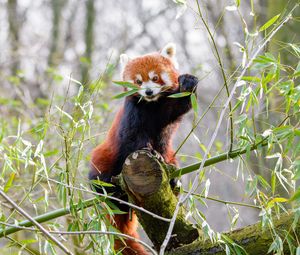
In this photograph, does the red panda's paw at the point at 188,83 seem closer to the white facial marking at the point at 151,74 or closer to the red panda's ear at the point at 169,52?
the white facial marking at the point at 151,74

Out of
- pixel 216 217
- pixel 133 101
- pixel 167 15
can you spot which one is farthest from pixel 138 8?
pixel 133 101

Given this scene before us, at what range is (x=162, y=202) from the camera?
3160 millimetres

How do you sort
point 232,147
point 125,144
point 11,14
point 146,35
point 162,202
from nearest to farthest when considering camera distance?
point 232,147 < point 162,202 < point 125,144 < point 11,14 < point 146,35

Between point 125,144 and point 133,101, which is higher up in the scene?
point 133,101

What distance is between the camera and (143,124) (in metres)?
4.15

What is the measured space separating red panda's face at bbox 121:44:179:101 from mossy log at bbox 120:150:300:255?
1.00 metres

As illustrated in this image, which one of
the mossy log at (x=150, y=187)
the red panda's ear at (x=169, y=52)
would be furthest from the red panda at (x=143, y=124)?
the mossy log at (x=150, y=187)

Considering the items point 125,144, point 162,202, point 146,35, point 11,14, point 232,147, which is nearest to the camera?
point 232,147

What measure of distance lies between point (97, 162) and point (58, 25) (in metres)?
8.52

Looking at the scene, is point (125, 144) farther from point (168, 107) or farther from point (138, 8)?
point (138, 8)

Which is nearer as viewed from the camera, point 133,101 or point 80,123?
point 80,123

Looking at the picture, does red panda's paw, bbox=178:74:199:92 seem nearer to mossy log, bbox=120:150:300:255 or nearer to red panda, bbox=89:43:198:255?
red panda, bbox=89:43:198:255

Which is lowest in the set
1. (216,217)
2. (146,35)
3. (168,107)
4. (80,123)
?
(216,217)

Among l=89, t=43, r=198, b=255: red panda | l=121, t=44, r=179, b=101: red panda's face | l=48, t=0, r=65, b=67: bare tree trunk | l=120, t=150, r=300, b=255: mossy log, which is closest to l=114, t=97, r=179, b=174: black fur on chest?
l=89, t=43, r=198, b=255: red panda
